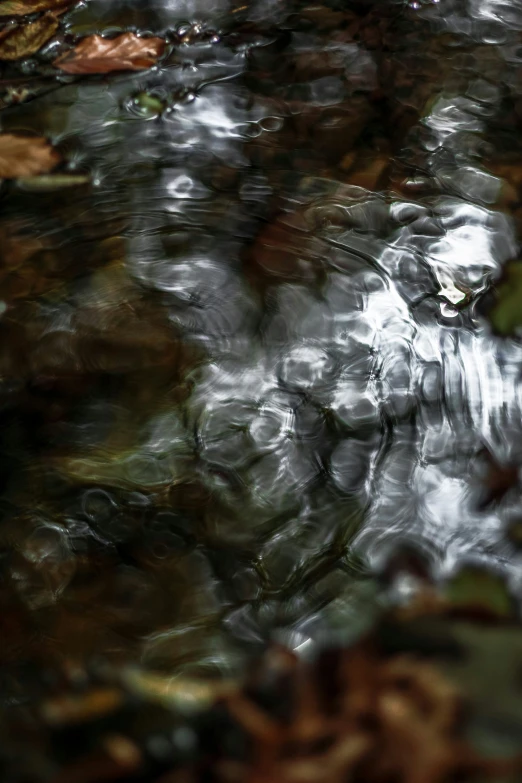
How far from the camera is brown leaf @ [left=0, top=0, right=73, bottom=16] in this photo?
7.36ft

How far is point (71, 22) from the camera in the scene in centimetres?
226

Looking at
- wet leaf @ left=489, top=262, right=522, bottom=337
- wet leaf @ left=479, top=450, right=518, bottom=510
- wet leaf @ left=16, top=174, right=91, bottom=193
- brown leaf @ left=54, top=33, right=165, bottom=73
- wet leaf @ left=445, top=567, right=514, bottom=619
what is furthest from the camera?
brown leaf @ left=54, top=33, right=165, bottom=73

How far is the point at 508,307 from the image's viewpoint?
1581mm

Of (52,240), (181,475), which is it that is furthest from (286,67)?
(181,475)

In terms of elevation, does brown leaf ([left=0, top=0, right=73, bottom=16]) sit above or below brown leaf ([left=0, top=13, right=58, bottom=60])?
above

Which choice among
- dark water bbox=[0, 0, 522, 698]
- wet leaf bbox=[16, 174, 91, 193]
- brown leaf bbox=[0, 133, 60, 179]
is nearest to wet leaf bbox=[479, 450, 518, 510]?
dark water bbox=[0, 0, 522, 698]

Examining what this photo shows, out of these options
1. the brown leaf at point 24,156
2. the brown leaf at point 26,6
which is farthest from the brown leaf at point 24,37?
the brown leaf at point 24,156

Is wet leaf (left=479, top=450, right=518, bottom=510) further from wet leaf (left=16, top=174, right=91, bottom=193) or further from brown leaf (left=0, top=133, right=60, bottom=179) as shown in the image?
brown leaf (left=0, top=133, right=60, bottom=179)

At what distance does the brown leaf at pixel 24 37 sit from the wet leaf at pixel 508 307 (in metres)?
1.59

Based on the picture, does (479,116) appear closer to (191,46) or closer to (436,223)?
(436,223)

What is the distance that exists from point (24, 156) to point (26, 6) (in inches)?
26.3

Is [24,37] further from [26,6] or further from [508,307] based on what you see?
[508,307]

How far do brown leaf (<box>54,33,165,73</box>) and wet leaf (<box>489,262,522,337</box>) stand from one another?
1263 millimetres

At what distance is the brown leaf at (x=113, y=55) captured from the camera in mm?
2145
